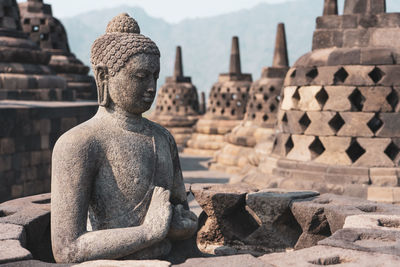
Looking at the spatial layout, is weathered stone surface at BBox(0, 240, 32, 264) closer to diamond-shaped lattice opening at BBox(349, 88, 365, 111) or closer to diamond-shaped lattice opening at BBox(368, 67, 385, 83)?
diamond-shaped lattice opening at BBox(349, 88, 365, 111)

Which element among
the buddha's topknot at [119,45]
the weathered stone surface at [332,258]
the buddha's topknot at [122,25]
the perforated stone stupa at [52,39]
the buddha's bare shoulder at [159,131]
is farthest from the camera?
the perforated stone stupa at [52,39]

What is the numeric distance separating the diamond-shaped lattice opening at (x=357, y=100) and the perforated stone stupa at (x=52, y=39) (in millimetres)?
9757

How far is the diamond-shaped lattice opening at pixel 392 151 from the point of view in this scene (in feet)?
19.8

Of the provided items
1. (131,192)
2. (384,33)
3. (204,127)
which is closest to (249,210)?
(131,192)

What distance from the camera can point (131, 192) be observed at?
10.1ft

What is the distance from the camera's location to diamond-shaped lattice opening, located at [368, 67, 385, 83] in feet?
20.0

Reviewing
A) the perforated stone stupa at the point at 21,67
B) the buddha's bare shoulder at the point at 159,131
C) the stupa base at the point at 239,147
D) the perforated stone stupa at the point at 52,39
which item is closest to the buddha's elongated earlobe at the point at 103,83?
the buddha's bare shoulder at the point at 159,131

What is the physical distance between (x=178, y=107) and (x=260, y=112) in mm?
7043

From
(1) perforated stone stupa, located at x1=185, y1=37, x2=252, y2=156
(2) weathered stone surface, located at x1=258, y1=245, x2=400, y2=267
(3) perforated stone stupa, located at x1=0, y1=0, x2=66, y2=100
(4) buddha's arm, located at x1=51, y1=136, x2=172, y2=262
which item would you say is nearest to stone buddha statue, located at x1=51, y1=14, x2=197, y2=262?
(4) buddha's arm, located at x1=51, y1=136, x2=172, y2=262

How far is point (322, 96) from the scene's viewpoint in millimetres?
6344

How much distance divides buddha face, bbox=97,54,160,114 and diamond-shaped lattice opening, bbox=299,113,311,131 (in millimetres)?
3552

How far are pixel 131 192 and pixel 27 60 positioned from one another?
727cm

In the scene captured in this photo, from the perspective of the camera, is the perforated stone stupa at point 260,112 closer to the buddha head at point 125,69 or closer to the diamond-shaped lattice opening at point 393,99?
the diamond-shaped lattice opening at point 393,99

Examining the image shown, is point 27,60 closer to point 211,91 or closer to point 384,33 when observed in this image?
point 384,33
